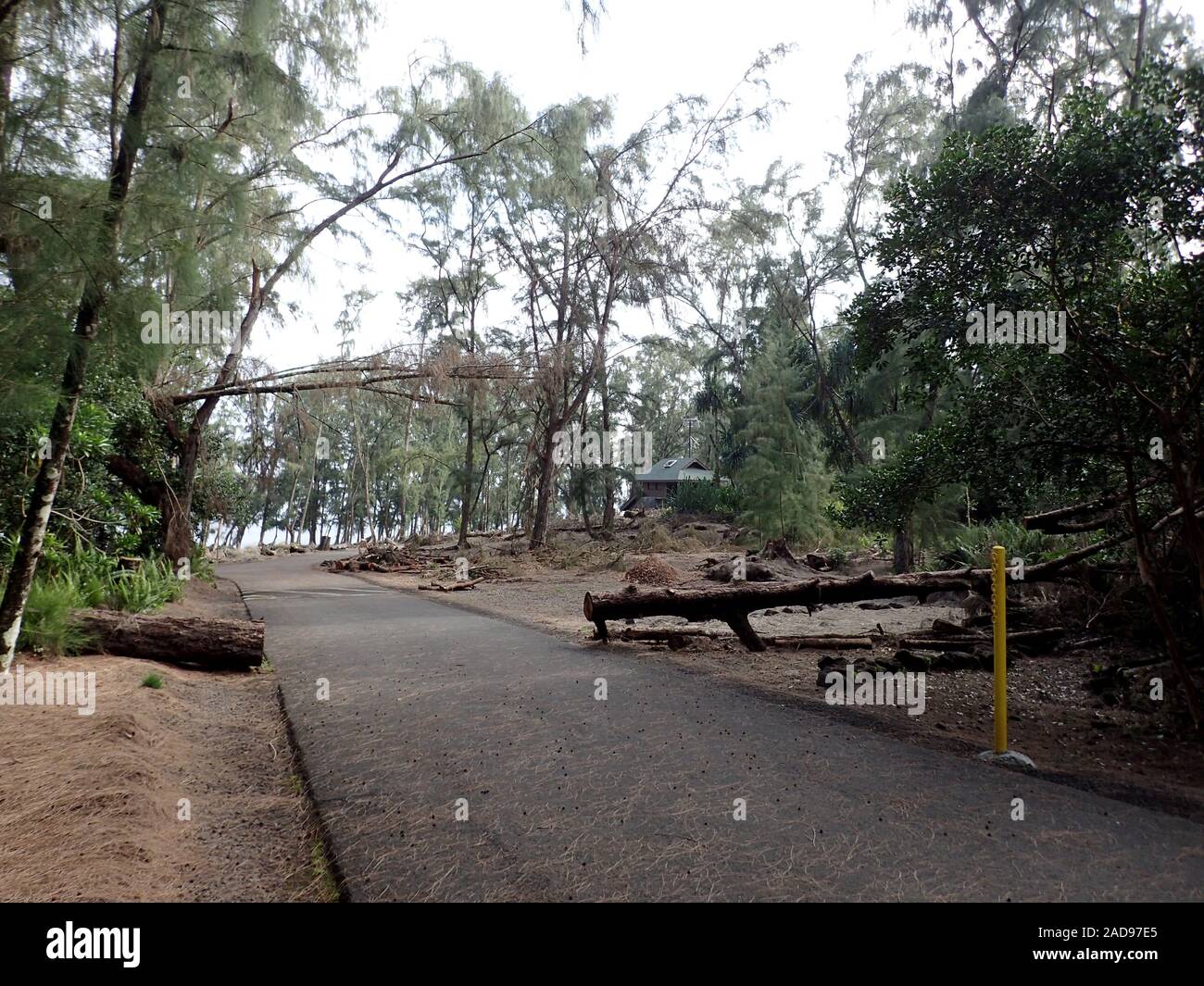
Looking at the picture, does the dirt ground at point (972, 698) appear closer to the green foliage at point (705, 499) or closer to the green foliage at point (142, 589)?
the green foliage at point (142, 589)

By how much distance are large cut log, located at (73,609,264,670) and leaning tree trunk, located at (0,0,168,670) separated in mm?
A: 1153

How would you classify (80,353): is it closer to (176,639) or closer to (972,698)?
(176,639)

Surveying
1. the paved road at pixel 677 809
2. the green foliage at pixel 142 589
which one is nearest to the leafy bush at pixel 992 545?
the paved road at pixel 677 809

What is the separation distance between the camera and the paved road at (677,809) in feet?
9.82

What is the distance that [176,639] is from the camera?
24.2ft

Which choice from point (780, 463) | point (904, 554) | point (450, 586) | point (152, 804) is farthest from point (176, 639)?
point (780, 463)

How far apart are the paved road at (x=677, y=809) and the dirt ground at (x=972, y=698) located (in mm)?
399

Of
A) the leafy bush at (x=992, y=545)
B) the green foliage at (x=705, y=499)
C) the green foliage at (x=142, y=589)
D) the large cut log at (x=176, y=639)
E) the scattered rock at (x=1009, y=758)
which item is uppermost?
the green foliage at (x=705, y=499)

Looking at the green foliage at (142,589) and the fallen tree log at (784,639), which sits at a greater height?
the green foliage at (142,589)

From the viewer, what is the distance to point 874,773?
4.35 metres

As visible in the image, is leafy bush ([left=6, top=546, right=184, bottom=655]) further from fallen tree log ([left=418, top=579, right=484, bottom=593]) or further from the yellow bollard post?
the yellow bollard post

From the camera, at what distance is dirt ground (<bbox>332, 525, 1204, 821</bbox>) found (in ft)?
14.8

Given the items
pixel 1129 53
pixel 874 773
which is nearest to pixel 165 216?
pixel 874 773
